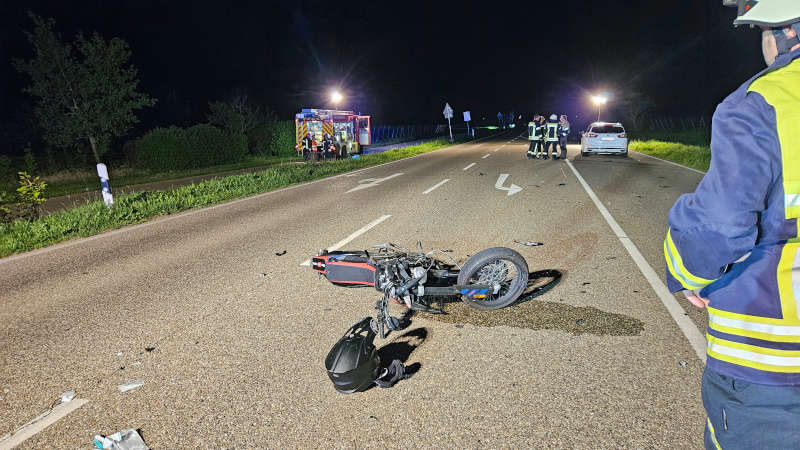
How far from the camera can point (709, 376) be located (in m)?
1.44

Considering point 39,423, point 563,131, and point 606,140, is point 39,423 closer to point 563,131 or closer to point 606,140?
point 563,131

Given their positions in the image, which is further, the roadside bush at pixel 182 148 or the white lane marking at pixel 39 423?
the roadside bush at pixel 182 148

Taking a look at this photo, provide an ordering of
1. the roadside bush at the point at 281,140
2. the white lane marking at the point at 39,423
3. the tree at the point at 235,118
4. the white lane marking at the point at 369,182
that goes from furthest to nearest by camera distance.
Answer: the roadside bush at the point at 281,140
the tree at the point at 235,118
the white lane marking at the point at 369,182
the white lane marking at the point at 39,423

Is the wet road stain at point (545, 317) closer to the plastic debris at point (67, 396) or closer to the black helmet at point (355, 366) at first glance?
the black helmet at point (355, 366)

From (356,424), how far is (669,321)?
295 centimetres

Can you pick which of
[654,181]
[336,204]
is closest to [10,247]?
[336,204]

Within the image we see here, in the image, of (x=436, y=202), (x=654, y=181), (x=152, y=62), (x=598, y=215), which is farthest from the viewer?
(x=152, y=62)

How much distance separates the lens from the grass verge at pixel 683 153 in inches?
652

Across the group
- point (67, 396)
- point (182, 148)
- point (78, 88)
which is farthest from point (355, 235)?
point (182, 148)

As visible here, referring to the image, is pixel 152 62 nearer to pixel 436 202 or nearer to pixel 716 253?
pixel 436 202

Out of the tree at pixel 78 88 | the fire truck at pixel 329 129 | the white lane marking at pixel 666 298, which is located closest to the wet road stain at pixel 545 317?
the white lane marking at pixel 666 298

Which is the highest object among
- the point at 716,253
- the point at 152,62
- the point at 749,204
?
the point at 152,62

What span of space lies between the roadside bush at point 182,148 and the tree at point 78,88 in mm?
1629

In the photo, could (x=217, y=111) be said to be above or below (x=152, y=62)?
below
